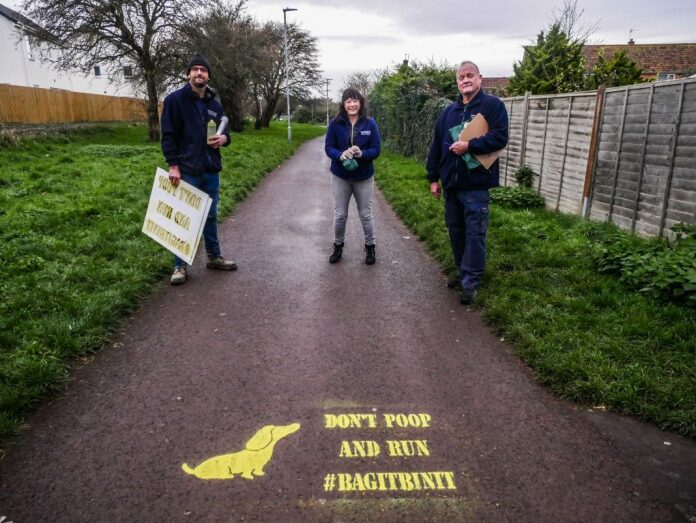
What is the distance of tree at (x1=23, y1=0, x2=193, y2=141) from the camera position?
1994cm

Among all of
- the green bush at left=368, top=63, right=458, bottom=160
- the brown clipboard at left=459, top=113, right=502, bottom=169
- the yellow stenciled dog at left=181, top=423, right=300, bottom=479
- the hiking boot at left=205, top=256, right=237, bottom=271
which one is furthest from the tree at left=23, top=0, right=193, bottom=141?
the yellow stenciled dog at left=181, top=423, right=300, bottom=479

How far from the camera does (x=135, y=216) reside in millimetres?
7566

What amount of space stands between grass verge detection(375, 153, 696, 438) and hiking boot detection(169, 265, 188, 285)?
3.00 m

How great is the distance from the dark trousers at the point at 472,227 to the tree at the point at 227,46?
17.5 metres

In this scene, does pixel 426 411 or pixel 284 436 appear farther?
pixel 426 411

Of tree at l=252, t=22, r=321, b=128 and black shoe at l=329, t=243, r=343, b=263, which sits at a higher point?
tree at l=252, t=22, r=321, b=128

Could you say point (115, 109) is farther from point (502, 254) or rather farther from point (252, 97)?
point (502, 254)

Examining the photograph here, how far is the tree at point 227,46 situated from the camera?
74.6 ft

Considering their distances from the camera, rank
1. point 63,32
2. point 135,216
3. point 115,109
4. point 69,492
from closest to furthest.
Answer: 1. point 69,492
2. point 135,216
3. point 63,32
4. point 115,109

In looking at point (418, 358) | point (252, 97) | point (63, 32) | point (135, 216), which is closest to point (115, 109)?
point (252, 97)

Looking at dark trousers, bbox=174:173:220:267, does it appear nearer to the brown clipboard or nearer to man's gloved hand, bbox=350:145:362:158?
man's gloved hand, bbox=350:145:362:158

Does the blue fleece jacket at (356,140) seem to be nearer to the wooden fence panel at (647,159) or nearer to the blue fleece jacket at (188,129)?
the blue fleece jacket at (188,129)

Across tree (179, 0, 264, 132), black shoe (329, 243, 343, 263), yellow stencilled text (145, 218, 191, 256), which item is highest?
tree (179, 0, 264, 132)

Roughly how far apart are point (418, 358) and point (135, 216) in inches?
216
